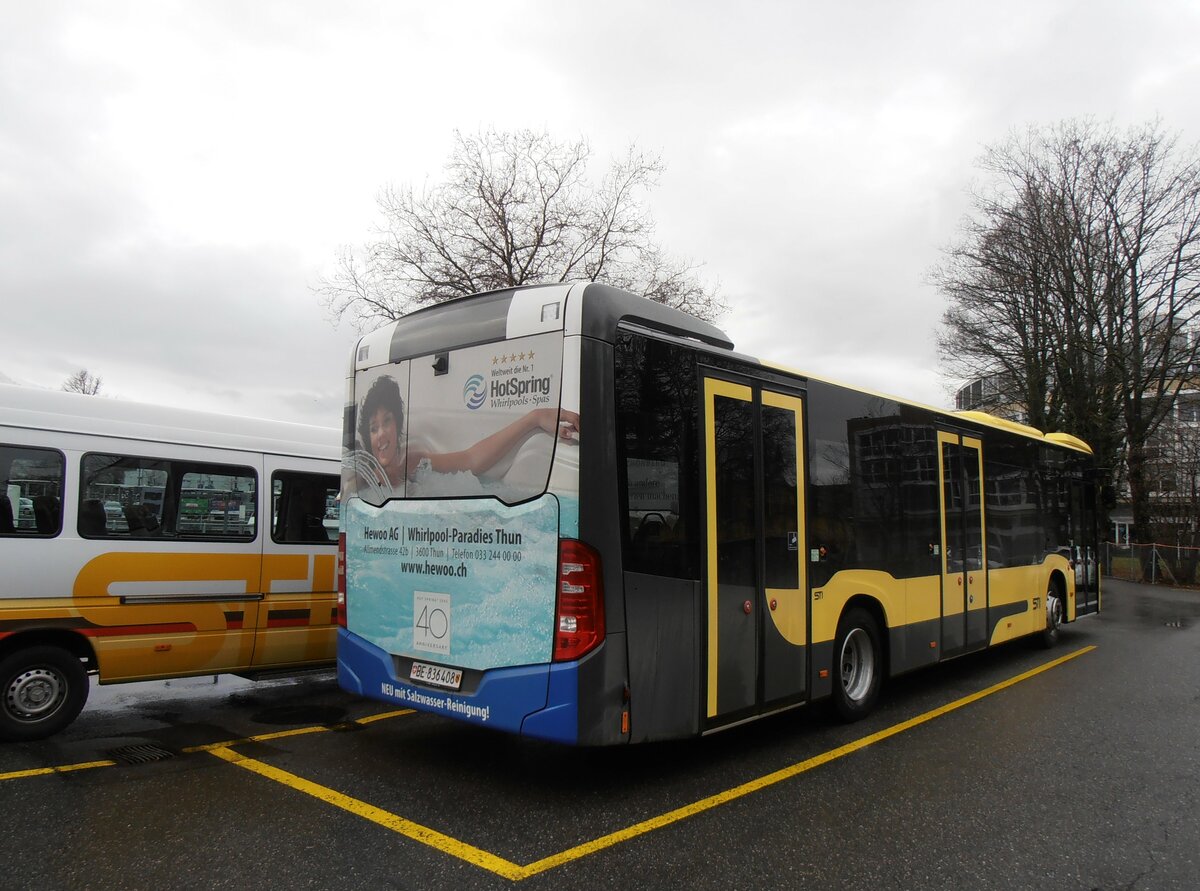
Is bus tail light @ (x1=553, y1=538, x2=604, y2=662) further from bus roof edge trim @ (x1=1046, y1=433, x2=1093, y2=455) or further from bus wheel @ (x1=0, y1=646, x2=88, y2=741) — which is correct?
bus roof edge trim @ (x1=1046, y1=433, x2=1093, y2=455)

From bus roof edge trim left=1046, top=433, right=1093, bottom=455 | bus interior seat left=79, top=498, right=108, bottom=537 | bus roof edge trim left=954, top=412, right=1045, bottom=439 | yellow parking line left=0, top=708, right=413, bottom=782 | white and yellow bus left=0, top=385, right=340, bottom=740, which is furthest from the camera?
bus roof edge trim left=1046, top=433, right=1093, bottom=455

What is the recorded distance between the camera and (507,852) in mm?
3918

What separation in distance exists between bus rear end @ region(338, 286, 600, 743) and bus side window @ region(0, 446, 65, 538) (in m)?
2.09

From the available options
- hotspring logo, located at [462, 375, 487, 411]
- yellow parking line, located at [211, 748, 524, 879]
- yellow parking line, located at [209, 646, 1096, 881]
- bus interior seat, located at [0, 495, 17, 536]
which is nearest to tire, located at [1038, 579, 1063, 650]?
yellow parking line, located at [209, 646, 1096, 881]

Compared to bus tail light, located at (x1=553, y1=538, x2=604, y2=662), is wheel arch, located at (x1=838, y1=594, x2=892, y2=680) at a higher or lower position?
lower

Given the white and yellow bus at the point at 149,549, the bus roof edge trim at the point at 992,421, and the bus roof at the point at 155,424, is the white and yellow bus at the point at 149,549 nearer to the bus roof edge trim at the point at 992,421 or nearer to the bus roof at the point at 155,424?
the bus roof at the point at 155,424

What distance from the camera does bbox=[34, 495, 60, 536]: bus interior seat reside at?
569 centimetres

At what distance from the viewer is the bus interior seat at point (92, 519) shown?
5.89 meters

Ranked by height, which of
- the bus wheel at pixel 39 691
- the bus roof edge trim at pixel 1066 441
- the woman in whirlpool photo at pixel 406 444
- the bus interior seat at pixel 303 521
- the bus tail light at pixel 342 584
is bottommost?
the bus wheel at pixel 39 691

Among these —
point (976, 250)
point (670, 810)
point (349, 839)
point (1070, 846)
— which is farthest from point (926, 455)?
point (976, 250)

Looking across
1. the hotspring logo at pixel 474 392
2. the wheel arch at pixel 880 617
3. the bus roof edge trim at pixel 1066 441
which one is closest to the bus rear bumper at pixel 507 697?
the hotspring logo at pixel 474 392

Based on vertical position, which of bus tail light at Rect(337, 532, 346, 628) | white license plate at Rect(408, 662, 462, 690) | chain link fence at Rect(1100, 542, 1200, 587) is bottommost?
chain link fence at Rect(1100, 542, 1200, 587)

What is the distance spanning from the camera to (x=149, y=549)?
620cm

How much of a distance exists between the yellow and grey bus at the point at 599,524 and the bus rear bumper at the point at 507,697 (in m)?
0.01
